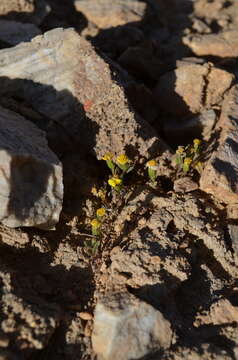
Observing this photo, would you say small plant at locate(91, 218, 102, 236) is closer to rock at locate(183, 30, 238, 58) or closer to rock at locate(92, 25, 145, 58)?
rock at locate(92, 25, 145, 58)

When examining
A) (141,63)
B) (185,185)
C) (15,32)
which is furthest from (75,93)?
(15,32)

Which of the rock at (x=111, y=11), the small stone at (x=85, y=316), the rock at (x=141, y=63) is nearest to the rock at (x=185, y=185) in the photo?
the small stone at (x=85, y=316)

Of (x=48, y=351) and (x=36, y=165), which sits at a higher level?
(x=36, y=165)

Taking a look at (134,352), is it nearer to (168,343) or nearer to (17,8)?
(168,343)

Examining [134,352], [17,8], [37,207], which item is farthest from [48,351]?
[17,8]

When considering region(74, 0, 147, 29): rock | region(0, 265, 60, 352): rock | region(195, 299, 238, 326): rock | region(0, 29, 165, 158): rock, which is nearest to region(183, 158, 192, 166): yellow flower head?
region(0, 29, 165, 158): rock

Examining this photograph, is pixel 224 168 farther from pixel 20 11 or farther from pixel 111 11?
pixel 20 11
